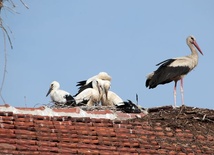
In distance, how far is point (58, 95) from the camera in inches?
714

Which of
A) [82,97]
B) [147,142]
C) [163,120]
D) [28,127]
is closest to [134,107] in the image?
[163,120]

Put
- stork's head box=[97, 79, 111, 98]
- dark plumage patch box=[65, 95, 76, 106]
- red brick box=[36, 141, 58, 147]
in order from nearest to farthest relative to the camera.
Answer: red brick box=[36, 141, 58, 147], dark plumage patch box=[65, 95, 76, 106], stork's head box=[97, 79, 111, 98]

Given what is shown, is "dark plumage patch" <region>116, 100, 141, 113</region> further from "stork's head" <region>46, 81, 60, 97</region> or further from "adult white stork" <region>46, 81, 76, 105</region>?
"stork's head" <region>46, 81, 60, 97</region>

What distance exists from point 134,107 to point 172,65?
176 inches

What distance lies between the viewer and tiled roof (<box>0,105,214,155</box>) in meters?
9.47

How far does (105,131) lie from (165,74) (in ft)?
19.6

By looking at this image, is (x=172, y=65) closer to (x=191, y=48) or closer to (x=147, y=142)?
Answer: (x=191, y=48)

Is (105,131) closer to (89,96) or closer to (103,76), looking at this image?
(89,96)

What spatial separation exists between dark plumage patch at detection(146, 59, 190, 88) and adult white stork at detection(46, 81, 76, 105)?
5.40 feet

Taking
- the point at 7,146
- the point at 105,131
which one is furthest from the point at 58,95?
the point at 7,146

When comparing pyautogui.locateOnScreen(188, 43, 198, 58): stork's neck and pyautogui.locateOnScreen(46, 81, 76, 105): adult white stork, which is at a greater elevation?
pyautogui.locateOnScreen(188, 43, 198, 58): stork's neck

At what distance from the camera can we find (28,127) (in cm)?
981

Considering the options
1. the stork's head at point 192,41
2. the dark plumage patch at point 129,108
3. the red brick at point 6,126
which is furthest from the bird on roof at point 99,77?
the red brick at point 6,126

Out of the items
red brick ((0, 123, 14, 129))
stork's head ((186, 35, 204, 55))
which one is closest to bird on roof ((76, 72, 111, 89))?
stork's head ((186, 35, 204, 55))
